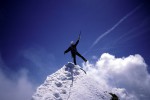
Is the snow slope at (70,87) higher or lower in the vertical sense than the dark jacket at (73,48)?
lower

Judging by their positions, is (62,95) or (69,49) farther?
(69,49)

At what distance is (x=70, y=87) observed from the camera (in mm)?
19391

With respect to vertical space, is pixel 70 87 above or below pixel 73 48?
below

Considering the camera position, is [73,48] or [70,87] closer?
[70,87]

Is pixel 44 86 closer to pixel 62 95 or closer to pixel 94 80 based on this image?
pixel 62 95

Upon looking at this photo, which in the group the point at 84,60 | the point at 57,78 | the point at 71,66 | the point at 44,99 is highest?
the point at 84,60

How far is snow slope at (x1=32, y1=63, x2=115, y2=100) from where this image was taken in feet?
58.6

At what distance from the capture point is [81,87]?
19.6m

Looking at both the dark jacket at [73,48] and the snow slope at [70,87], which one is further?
the dark jacket at [73,48]

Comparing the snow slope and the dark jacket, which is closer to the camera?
the snow slope

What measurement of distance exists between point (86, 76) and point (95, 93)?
3.02m

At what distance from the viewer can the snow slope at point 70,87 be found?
17875 millimetres

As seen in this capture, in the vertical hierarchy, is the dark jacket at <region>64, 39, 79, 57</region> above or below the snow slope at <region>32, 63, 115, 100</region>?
above

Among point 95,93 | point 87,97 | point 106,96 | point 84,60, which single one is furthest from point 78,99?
point 84,60
